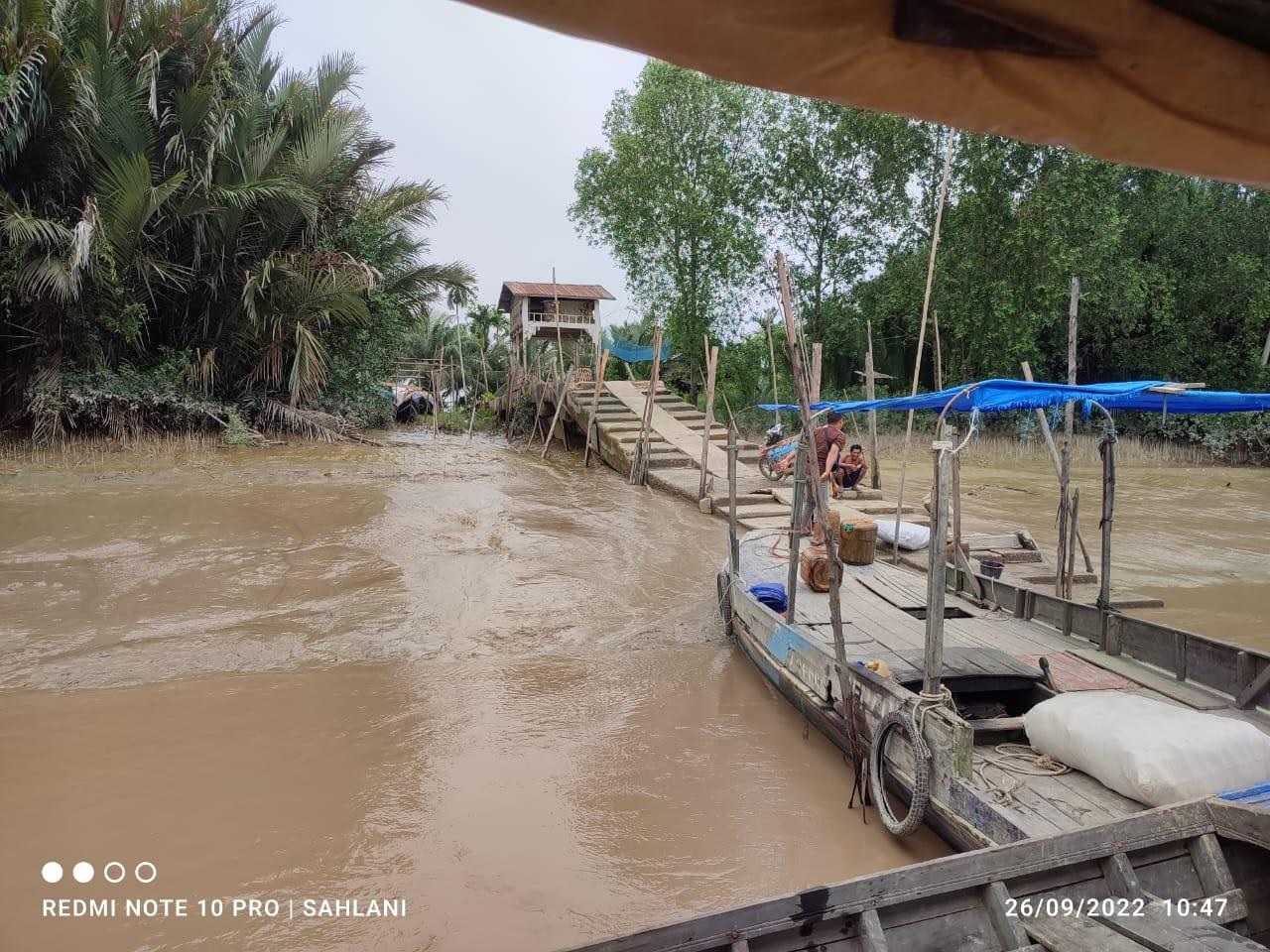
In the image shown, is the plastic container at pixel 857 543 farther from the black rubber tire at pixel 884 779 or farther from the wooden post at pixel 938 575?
the wooden post at pixel 938 575

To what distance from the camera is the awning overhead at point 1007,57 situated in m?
1.00

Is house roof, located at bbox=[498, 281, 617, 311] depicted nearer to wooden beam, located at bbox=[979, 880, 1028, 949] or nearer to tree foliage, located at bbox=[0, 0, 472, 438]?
tree foliage, located at bbox=[0, 0, 472, 438]

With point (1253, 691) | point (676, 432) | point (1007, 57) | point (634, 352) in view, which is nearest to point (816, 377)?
point (1253, 691)

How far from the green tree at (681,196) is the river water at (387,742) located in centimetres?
1124

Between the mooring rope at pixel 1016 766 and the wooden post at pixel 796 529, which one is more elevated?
the wooden post at pixel 796 529

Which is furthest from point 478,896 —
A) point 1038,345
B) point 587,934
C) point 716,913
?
point 1038,345

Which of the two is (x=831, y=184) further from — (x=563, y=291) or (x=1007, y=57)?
(x=1007, y=57)

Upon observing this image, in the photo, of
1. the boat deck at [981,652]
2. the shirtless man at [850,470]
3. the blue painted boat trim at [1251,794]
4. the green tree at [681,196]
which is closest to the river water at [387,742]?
A: the boat deck at [981,652]

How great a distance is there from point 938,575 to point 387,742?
3392 millimetres

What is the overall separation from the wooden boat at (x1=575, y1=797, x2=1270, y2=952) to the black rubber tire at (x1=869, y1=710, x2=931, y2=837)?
33.2 inches

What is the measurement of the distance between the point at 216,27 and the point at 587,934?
16.3m

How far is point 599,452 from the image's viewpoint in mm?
16047

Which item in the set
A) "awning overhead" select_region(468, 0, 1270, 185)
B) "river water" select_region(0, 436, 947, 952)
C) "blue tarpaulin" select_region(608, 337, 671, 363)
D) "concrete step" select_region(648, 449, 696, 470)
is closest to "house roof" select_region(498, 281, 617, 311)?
"blue tarpaulin" select_region(608, 337, 671, 363)

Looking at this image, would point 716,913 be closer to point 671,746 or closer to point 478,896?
point 478,896
